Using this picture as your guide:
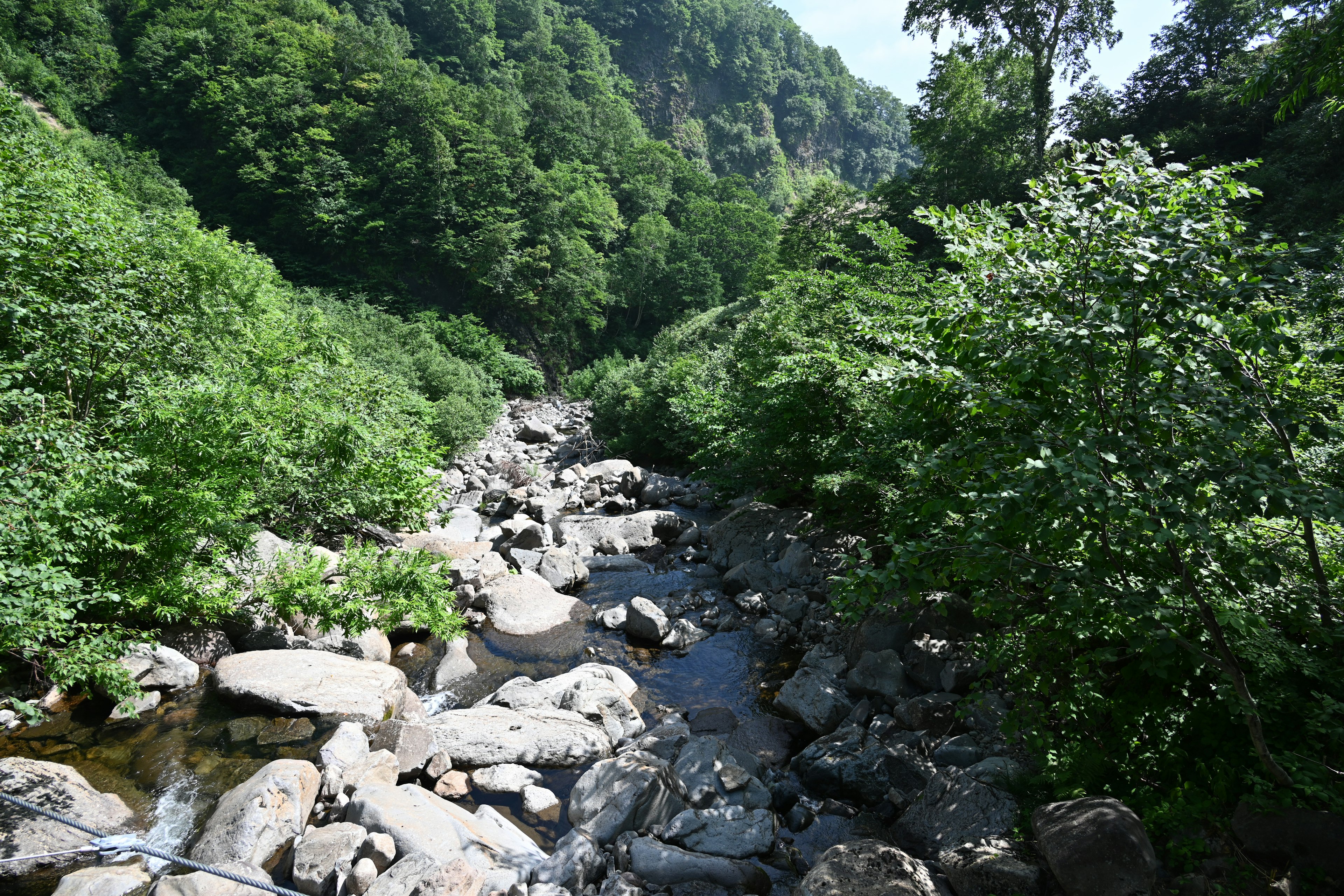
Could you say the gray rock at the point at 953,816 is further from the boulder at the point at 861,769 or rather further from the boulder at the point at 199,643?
the boulder at the point at 199,643

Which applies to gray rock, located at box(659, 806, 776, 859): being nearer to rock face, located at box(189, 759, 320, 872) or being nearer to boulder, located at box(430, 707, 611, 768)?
boulder, located at box(430, 707, 611, 768)

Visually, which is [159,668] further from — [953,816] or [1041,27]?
[1041,27]

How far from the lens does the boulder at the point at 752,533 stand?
12.9 metres

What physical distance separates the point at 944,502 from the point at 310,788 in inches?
239

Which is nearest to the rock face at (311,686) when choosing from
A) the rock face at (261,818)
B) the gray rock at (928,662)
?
the rock face at (261,818)

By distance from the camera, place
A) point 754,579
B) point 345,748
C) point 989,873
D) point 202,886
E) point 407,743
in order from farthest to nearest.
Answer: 1. point 754,579
2. point 407,743
3. point 345,748
4. point 202,886
5. point 989,873

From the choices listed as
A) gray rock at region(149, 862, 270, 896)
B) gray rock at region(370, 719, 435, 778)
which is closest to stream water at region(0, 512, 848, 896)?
gray rock at region(370, 719, 435, 778)

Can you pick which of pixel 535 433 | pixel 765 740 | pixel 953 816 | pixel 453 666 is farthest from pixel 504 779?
pixel 535 433

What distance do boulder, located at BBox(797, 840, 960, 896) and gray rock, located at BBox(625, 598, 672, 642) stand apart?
228 inches

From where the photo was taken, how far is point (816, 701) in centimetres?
762

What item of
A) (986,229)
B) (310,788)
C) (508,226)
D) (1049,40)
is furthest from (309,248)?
(986,229)

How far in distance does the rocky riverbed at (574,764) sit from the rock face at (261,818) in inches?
0.8

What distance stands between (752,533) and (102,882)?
1076 centimetres

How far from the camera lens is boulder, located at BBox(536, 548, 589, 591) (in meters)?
12.7
